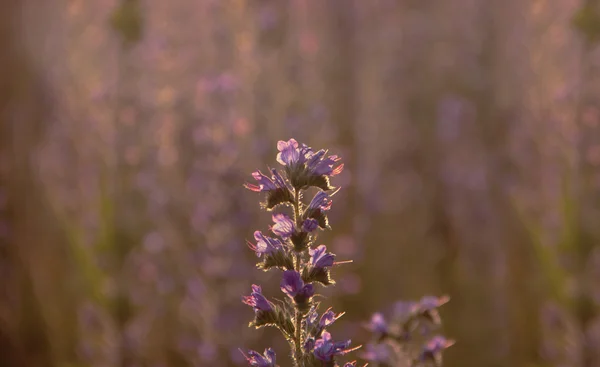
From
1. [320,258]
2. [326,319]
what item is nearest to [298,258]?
[320,258]

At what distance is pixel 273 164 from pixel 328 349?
402cm

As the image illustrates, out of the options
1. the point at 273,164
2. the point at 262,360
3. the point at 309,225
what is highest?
the point at 309,225

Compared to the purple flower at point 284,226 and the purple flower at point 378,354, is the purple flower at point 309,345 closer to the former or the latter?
the purple flower at point 284,226

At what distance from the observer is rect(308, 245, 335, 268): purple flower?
1.54 meters

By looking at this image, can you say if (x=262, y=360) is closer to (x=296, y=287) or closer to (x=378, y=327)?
(x=296, y=287)

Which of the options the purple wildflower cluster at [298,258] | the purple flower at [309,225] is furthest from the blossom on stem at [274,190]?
the purple flower at [309,225]

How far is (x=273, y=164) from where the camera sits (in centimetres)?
543

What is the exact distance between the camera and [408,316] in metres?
2.07

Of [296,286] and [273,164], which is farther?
[273,164]

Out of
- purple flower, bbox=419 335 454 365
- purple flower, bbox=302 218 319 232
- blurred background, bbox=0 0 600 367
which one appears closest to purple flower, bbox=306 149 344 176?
purple flower, bbox=302 218 319 232

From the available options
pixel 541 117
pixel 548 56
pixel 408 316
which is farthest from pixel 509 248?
pixel 408 316

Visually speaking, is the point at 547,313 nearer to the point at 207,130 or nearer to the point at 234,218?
the point at 234,218

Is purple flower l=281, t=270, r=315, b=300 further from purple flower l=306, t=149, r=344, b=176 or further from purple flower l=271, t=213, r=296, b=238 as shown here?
purple flower l=306, t=149, r=344, b=176

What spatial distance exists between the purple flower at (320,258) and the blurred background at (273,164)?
2.67 metres
